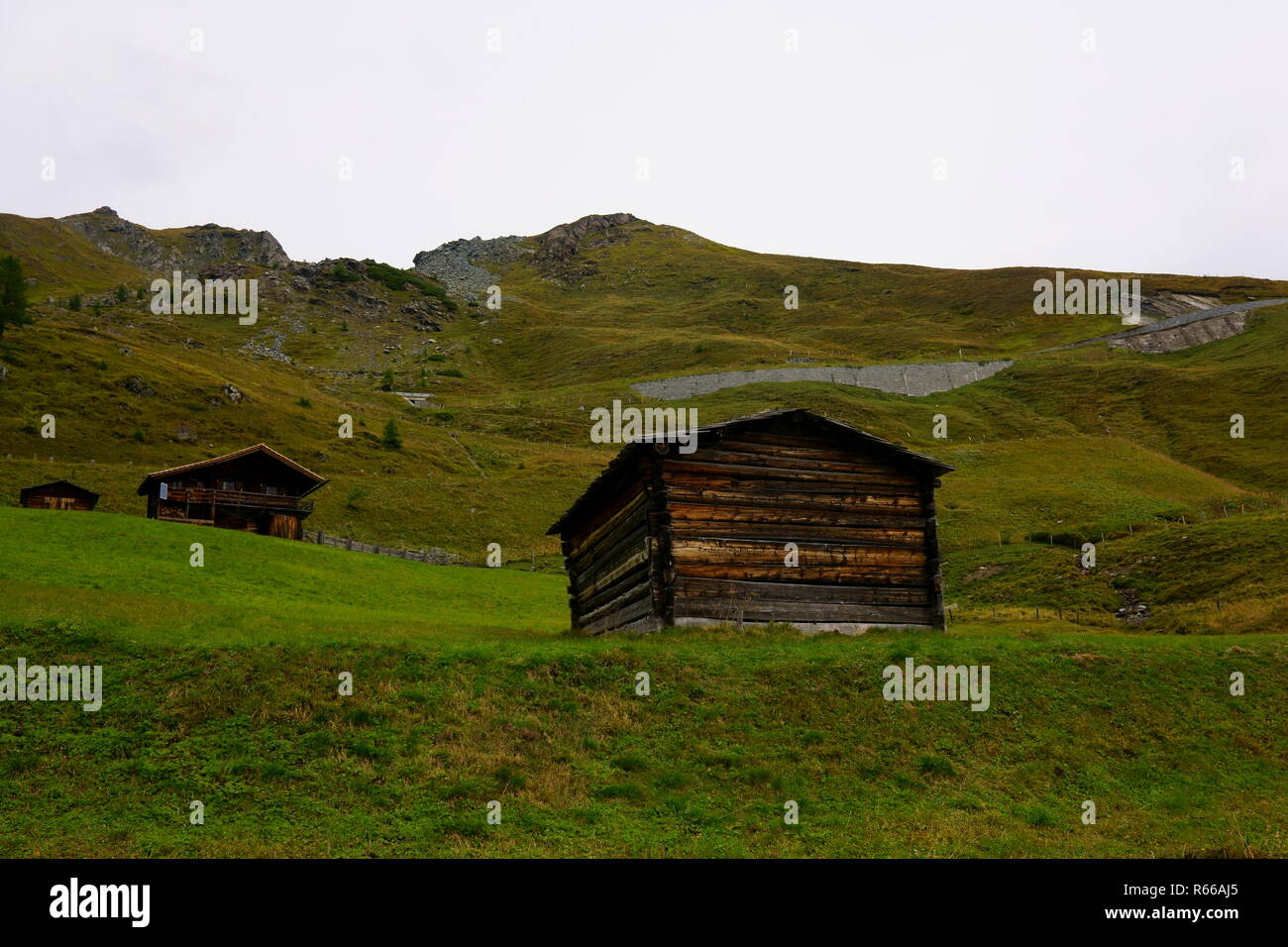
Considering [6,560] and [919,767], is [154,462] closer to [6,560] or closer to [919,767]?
[6,560]

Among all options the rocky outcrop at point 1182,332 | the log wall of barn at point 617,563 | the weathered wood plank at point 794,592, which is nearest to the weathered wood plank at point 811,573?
the weathered wood plank at point 794,592

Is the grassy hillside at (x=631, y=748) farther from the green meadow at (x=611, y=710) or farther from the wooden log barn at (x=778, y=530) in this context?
the wooden log barn at (x=778, y=530)

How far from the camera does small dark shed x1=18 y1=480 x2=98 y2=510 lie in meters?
52.7

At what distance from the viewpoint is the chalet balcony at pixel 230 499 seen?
54.9 metres

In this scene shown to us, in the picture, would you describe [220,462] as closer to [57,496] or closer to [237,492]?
[237,492]

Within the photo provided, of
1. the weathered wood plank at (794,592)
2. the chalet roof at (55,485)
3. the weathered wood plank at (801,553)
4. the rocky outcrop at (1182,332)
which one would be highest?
the rocky outcrop at (1182,332)

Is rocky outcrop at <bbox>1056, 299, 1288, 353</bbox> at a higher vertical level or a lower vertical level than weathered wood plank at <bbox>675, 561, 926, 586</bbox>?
higher

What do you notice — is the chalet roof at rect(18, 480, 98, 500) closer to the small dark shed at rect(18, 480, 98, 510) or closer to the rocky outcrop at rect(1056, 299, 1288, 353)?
the small dark shed at rect(18, 480, 98, 510)

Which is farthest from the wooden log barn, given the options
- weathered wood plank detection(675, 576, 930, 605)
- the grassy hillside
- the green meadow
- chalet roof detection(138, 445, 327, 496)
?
→ chalet roof detection(138, 445, 327, 496)

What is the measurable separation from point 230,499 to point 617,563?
38.8m

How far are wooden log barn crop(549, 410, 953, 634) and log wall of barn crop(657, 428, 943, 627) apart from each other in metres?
0.03

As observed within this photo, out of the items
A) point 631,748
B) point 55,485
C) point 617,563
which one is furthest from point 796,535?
point 55,485

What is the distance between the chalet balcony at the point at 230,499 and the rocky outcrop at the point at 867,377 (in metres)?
71.2
